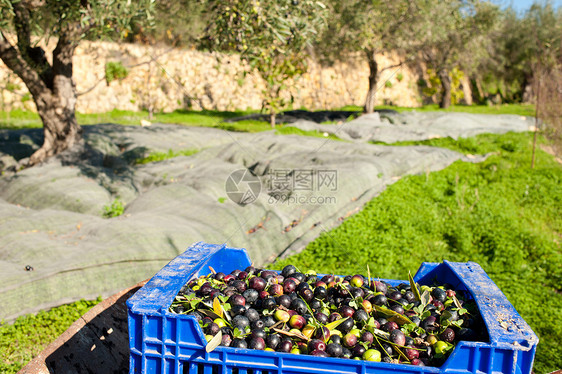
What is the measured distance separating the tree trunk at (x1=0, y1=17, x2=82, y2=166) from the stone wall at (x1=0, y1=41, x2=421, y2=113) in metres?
7.66

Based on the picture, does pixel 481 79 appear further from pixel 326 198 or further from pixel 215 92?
pixel 326 198

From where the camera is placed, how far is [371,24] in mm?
14977

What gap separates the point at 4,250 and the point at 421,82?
96.5ft

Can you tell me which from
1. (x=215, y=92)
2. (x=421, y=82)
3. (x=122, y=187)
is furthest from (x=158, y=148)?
(x=421, y=82)

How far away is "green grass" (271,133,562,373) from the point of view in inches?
203

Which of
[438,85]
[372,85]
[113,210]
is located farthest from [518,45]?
Result: [113,210]

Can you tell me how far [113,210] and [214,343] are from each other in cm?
440

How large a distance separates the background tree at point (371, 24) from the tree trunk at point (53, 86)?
8.62m

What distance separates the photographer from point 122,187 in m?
7.01

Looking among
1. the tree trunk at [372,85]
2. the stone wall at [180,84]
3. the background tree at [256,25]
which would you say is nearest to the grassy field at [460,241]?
the background tree at [256,25]

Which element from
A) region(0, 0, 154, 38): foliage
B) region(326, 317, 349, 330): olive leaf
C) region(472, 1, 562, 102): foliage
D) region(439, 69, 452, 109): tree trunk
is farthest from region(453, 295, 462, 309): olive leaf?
region(472, 1, 562, 102): foliage

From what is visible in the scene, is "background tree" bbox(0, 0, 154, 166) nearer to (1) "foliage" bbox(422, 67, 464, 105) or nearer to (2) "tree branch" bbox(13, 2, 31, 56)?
(2) "tree branch" bbox(13, 2, 31, 56)

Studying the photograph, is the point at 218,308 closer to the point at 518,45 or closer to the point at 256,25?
the point at 256,25

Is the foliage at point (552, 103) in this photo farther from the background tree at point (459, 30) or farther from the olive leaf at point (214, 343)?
the olive leaf at point (214, 343)
